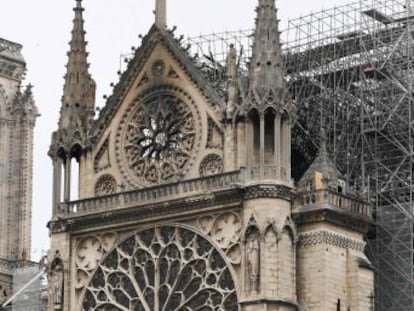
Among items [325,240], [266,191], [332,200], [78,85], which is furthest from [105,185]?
[325,240]

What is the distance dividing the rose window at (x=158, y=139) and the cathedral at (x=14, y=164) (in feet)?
56.4

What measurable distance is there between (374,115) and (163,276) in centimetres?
723

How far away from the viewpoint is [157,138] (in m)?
46.6

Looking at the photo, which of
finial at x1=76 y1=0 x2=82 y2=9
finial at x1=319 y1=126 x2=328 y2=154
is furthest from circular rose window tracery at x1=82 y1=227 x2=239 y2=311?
finial at x1=76 y1=0 x2=82 y2=9

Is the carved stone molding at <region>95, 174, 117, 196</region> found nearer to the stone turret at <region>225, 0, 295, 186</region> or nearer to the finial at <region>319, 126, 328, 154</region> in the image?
the stone turret at <region>225, 0, 295, 186</region>

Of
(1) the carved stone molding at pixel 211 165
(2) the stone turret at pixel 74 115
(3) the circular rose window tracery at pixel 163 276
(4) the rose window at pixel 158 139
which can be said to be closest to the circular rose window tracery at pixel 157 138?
(4) the rose window at pixel 158 139

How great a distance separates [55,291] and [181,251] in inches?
168

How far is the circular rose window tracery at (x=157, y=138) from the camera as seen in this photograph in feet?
151

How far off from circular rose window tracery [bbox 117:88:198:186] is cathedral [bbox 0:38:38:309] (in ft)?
56.2

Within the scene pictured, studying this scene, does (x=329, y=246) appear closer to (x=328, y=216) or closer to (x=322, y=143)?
(x=328, y=216)

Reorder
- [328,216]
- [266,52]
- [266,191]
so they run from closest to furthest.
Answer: [266,191]
[328,216]
[266,52]

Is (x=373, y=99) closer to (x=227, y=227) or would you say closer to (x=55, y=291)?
(x=227, y=227)

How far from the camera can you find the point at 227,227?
43.9 metres

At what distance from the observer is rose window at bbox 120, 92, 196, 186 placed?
45.9 m
